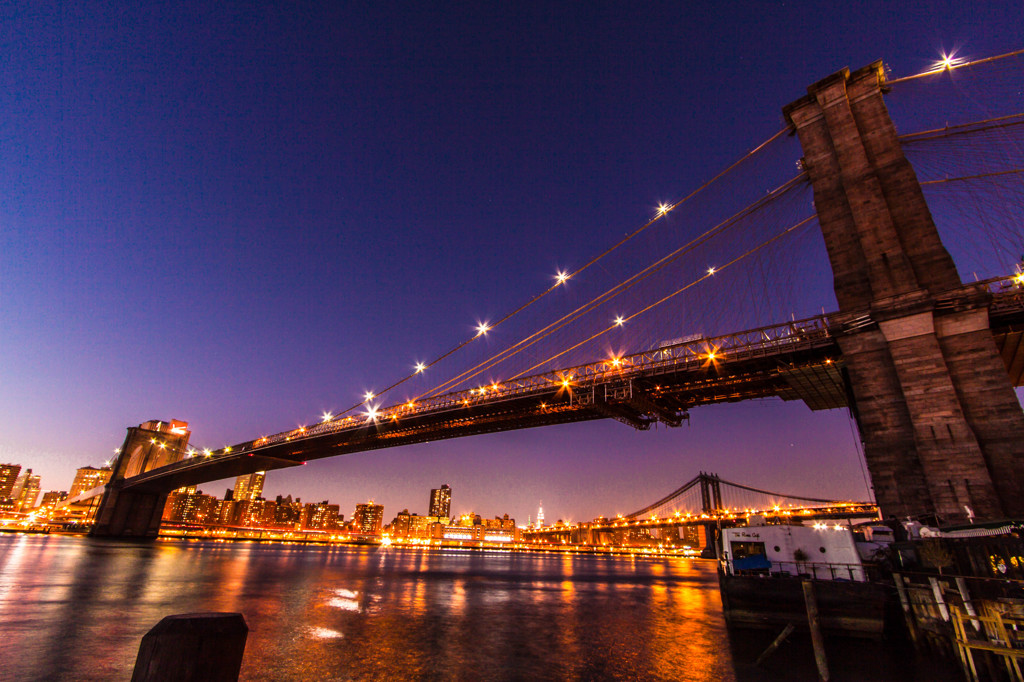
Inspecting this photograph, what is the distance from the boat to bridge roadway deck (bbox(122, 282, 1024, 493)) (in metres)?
10.3

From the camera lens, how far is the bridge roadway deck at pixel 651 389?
27312mm

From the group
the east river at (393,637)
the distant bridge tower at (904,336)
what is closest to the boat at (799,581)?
the east river at (393,637)

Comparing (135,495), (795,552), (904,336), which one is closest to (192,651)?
(795,552)

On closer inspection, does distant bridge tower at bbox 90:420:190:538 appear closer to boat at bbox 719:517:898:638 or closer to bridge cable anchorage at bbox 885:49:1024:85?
boat at bbox 719:517:898:638

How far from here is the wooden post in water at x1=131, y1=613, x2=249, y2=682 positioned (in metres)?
2.47

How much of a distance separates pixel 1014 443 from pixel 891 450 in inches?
153

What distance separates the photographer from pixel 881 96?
27.0m

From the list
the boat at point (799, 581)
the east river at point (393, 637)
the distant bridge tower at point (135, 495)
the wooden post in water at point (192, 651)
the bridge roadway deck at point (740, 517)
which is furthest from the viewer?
the bridge roadway deck at point (740, 517)

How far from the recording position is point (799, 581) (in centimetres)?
2017

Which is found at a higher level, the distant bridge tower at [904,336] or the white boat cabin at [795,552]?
the distant bridge tower at [904,336]

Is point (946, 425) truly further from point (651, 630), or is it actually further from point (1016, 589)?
point (651, 630)

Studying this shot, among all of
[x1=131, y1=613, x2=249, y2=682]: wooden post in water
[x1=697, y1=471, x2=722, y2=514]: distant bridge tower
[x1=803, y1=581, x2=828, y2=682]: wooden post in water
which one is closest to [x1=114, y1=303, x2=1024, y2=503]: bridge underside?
[x1=803, y1=581, x2=828, y2=682]: wooden post in water

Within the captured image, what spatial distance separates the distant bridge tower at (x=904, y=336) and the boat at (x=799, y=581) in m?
3.11

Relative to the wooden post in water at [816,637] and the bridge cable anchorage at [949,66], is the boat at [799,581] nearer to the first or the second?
the wooden post in water at [816,637]
